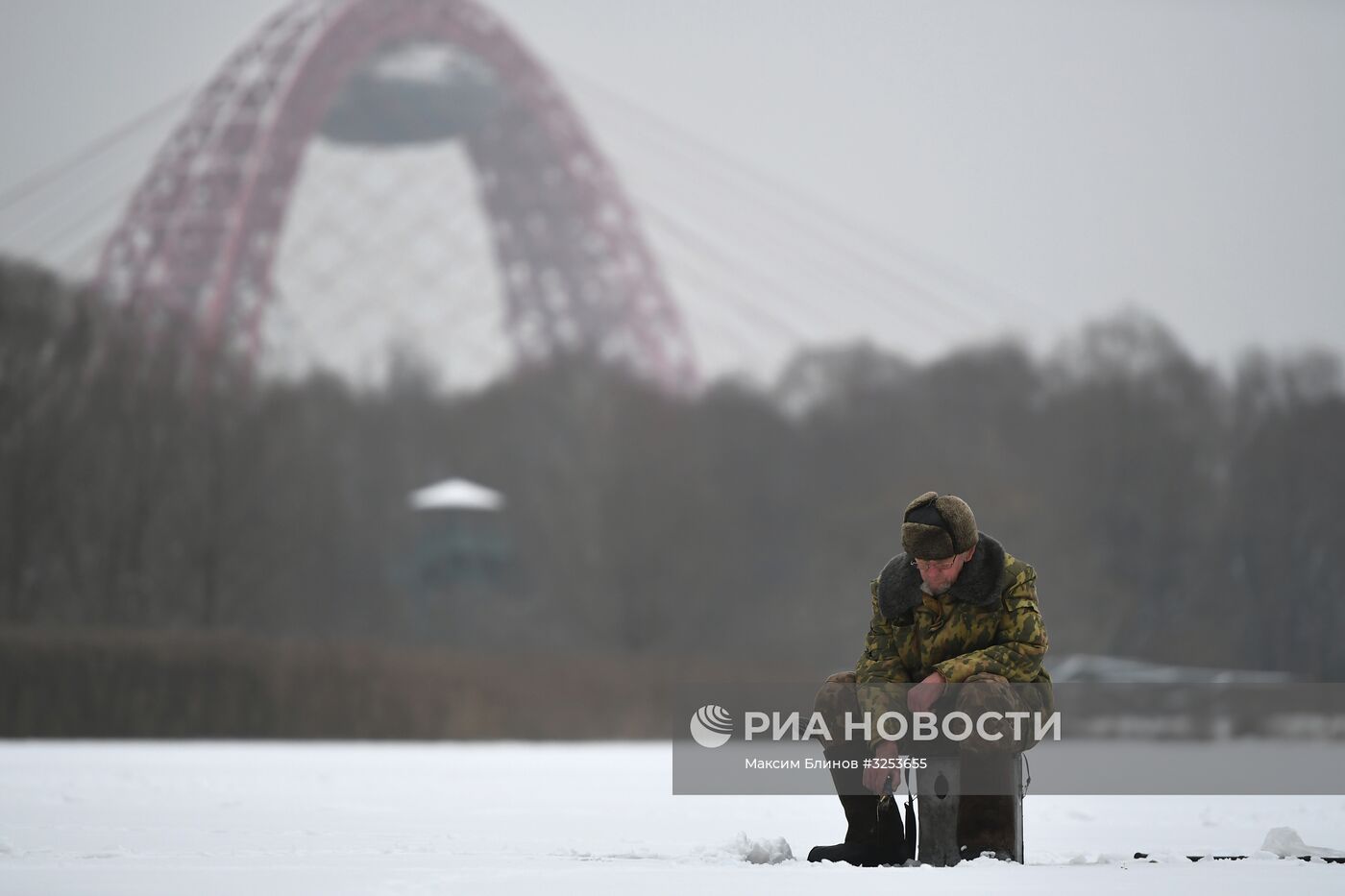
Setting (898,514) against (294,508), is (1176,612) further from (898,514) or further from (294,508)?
(294,508)

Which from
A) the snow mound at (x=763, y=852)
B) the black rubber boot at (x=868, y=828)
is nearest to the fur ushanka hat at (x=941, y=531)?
the black rubber boot at (x=868, y=828)

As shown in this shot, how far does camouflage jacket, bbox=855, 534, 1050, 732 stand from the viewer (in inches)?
187

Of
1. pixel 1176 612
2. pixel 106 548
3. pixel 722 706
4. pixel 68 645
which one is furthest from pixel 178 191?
pixel 722 706

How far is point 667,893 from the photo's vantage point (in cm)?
420

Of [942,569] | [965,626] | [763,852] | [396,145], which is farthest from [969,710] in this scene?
[396,145]

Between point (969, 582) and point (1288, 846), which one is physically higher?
point (969, 582)

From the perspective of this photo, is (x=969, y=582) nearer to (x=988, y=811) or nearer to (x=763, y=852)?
(x=988, y=811)

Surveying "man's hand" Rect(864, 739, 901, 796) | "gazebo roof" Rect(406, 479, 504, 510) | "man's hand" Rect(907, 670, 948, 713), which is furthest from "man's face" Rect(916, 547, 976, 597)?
"gazebo roof" Rect(406, 479, 504, 510)

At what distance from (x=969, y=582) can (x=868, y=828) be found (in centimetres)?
74

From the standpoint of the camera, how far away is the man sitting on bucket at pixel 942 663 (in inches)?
186

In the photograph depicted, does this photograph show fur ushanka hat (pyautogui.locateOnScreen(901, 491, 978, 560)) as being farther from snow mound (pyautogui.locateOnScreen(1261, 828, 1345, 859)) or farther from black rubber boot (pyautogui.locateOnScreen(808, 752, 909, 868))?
snow mound (pyautogui.locateOnScreen(1261, 828, 1345, 859))

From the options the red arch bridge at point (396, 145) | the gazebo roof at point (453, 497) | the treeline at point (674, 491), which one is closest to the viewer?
the treeline at point (674, 491)

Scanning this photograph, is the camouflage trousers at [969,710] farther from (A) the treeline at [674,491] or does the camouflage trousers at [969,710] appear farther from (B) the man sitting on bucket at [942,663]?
(A) the treeline at [674,491]

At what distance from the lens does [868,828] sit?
5004 mm
